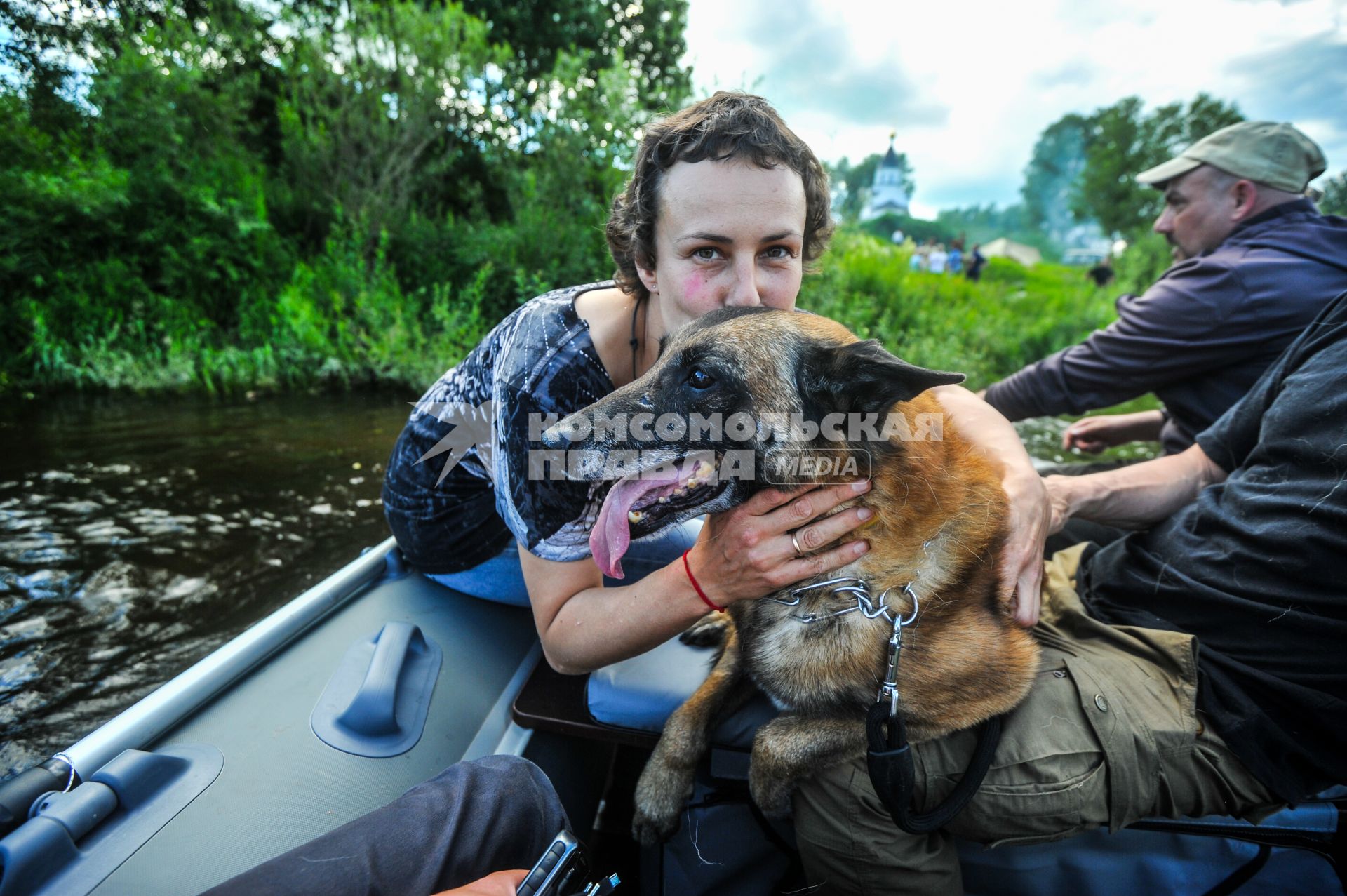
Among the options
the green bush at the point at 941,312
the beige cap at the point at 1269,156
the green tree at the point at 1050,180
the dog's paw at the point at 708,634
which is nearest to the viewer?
the dog's paw at the point at 708,634

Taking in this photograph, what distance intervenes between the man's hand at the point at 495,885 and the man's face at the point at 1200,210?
4.72 m

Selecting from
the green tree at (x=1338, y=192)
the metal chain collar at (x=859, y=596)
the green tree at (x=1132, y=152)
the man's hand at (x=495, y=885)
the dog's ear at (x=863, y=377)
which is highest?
the green tree at (x=1132, y=152)

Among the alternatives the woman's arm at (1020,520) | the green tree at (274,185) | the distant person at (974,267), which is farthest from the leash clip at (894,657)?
the distant person at (974,267)

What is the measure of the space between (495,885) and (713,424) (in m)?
1.26

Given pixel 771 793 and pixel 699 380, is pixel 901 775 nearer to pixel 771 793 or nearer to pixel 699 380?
pixel 771 793

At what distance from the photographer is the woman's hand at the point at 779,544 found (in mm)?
1696

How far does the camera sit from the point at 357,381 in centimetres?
895

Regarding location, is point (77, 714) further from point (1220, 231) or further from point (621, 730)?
point (1220, 231)

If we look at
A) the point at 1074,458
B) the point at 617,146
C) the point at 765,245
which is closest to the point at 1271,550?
the point at 765,245

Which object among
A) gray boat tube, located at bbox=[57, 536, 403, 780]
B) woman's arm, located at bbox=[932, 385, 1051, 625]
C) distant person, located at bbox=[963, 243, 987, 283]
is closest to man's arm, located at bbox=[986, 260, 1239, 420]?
woman's arm, located at bbox=[932, 385, 1051, 625]

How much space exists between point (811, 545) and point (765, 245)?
1044 mm

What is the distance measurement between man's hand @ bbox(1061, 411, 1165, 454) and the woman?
2.20 m

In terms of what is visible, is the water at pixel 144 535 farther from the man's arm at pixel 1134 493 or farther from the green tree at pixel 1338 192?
the green tree at pixel 1338 192

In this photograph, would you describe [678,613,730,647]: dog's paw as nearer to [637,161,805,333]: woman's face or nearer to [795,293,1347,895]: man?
[795,293,1347,895]: man
